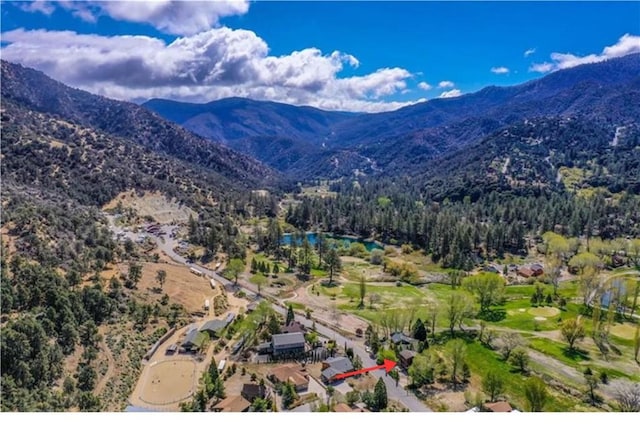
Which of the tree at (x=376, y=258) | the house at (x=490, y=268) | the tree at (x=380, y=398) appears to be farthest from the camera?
the tree at (x=376, y=258)

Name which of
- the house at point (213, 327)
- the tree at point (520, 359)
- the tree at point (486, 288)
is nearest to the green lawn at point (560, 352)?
the tree at point (520, 359)

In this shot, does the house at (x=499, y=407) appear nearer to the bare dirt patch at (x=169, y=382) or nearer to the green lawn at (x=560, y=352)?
the green lawn at (x=560, y=352)

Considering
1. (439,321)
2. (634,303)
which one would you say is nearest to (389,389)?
(439,321)

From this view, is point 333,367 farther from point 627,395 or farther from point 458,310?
point 627,395

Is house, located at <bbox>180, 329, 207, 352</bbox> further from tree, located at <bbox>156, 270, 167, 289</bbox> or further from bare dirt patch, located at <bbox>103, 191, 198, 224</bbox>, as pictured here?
bare dirt patch, located at <bbox>103, 191, 198, 224</bbox>

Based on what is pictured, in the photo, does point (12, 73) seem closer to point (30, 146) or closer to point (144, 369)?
point (30, 146)

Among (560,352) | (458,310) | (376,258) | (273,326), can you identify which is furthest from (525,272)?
(273,326)

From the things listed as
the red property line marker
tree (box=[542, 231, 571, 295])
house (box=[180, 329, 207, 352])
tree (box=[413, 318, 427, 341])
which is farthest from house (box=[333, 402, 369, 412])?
tree (box=[542, 231, 571, 295])
